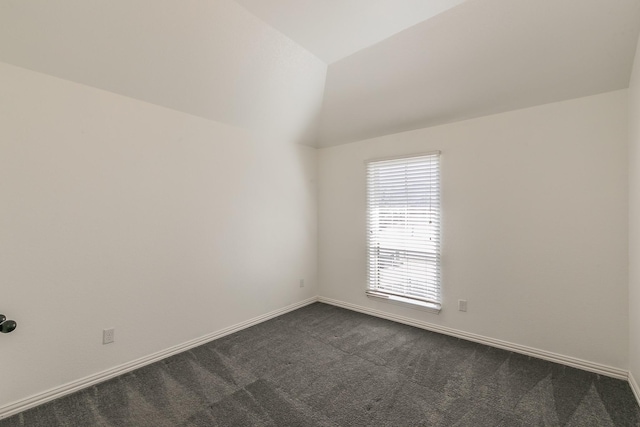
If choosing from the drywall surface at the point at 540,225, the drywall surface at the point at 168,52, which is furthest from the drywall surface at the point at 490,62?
the drywall surface at the point at 168,52

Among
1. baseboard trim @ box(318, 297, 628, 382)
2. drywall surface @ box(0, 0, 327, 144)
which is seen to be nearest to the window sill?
baseboard trim @ box(318, 297, 628, 382)

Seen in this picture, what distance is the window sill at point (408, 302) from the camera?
325 centimetres

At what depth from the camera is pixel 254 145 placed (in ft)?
11.5

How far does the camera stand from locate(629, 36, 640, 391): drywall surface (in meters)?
2.01

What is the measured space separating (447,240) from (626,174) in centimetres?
151

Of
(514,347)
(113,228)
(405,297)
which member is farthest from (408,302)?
(113,228)

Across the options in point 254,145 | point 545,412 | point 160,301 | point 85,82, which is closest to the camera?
point 545,412

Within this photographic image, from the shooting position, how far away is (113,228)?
2.39m

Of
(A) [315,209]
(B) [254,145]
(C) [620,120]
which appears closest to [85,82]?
(B) [254,145]

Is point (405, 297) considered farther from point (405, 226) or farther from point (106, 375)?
point (106, 375)

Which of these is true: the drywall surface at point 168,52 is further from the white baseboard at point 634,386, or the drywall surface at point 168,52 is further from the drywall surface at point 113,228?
the white baseboard at point 634,386

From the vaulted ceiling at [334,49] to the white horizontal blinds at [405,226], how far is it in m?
0.73

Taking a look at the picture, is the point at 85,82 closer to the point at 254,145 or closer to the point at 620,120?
the point at 254,145

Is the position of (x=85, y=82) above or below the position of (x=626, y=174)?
above
